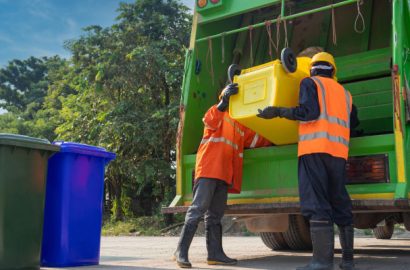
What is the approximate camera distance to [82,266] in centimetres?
416

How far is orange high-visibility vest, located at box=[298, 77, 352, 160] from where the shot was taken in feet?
11.7

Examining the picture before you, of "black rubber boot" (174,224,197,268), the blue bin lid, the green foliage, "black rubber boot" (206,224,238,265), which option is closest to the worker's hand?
"black rubber boot" (174,224,197,268)

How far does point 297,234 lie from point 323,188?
2.51 m

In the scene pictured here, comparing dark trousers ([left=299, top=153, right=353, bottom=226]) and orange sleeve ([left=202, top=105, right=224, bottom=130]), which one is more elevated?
orange sleeve ([left=202, top=105, right=224, bottom=130])

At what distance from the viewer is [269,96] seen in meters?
3.80

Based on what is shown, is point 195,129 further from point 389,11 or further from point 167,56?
point 167,56

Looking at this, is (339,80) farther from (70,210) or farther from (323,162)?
(70,210)

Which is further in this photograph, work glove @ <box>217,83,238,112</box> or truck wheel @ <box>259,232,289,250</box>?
truck wheel @ <box>259,232,289,250</box>

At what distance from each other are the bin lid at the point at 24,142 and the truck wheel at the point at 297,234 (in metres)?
3.09

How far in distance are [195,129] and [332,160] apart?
1.74 m

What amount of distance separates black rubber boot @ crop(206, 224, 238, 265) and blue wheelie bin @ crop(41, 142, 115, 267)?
96 centimetres

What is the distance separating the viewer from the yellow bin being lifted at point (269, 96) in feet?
12.5

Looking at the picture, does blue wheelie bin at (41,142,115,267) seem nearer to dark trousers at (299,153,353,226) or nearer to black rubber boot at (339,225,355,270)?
dark trousers at (299,153,353,226)

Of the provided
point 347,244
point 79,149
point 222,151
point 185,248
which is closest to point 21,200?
point 79,149
